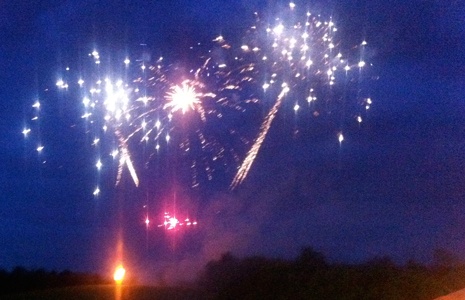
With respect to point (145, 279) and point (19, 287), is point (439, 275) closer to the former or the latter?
point (145, 279)

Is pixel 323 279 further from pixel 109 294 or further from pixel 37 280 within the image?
pixel 37 280

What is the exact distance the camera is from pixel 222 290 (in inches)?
477

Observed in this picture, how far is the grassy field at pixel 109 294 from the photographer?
11.5 metres

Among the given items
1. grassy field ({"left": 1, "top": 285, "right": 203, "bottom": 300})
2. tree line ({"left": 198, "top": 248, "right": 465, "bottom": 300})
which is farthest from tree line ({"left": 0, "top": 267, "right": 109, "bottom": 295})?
tree line ({"left": 198, "top": 248, "right": 465, "bottom": 300})

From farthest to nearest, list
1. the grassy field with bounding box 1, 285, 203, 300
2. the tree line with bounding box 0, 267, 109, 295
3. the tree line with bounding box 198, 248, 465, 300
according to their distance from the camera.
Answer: the tree line with bounding box 0, 267, 109, 295 < the grassy field with bounding box 1, 285, 203, 300 < the tree line with bounding box 198, 248, 465, 300

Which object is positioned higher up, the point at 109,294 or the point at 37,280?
the point at 37,280

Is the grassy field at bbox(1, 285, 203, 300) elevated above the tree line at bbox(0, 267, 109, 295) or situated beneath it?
situated beneath

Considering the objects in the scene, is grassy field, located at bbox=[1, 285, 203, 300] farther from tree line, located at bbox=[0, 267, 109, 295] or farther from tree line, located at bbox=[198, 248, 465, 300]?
tree line, located at bbox=[0, 267, 109, 295]

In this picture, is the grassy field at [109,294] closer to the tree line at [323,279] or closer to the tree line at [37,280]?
the tree line at [323,279]

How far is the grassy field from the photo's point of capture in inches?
454

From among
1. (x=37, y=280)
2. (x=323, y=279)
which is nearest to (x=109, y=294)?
(x=37, y=280)

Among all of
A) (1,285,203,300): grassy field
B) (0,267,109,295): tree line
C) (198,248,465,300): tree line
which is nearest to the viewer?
(198,248,465,300): tree line

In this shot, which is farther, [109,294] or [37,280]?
[37,280]

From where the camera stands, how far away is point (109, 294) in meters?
11.7
